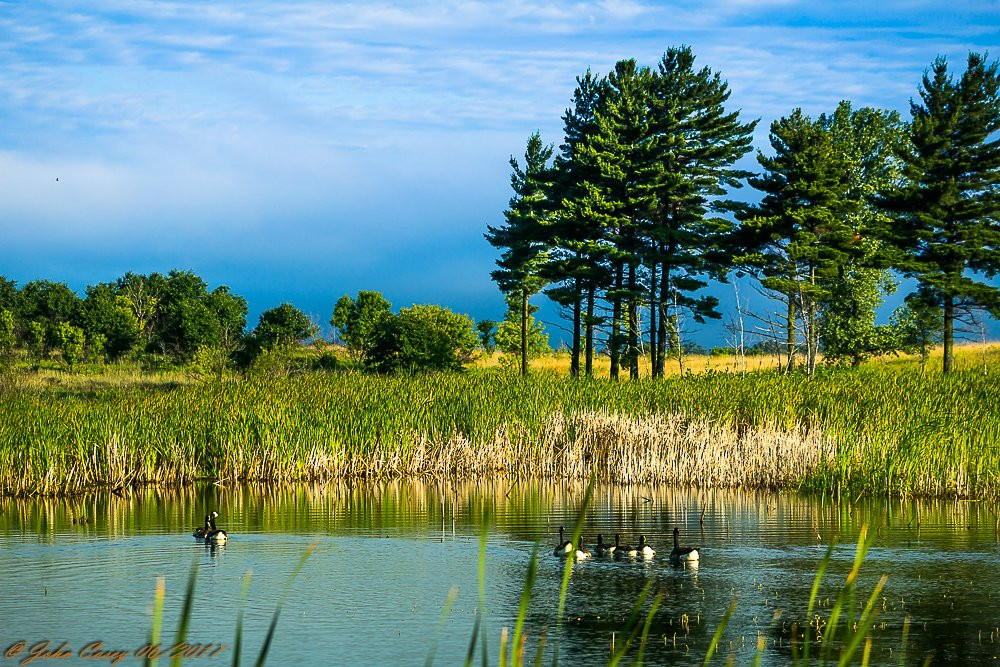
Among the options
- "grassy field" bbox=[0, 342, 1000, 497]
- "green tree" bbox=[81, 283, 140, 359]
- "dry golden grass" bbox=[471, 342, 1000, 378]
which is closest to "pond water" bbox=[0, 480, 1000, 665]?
"grassy field" bbox=[0, 342, 1000, 497]

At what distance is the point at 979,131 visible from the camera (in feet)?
167

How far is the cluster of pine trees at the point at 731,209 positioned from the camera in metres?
51.1

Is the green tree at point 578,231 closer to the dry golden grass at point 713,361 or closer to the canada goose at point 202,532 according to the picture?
the dry golden grass at point 713,361

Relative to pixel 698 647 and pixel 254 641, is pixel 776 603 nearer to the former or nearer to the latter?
pixel 698 647

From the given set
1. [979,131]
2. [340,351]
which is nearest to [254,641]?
[979,131]

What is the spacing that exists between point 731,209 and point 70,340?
4407 centimetres

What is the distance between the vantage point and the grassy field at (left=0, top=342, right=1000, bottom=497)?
18.8 meters

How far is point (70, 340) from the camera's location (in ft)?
231

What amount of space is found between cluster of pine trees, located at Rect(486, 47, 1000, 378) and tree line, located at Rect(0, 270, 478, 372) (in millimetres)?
9606

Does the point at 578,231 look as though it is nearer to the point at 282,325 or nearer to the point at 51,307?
the point at 282,325

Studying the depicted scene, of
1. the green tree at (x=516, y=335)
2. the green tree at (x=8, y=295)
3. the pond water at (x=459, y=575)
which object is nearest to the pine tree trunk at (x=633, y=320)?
the green tree at (x=516, y=335)

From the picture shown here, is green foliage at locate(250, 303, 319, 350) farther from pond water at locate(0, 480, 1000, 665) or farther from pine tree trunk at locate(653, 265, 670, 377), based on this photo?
pond water at locate(0, 480, 1000, 665)

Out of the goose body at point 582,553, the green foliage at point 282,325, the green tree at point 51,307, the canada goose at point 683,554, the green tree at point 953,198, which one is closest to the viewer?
the canada goose at point 683,554

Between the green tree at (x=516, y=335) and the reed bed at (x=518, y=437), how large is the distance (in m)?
54.8
